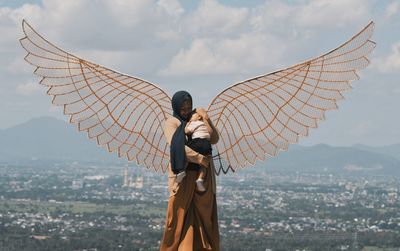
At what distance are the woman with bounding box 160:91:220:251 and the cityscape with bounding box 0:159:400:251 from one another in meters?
48.4

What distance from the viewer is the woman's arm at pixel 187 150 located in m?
11.2

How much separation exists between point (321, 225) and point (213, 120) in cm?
9550

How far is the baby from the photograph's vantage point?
11.3 m

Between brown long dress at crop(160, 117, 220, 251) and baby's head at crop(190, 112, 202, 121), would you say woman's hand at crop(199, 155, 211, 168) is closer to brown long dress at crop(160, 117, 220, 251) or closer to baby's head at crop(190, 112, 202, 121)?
brown long dress at crop(160, 117, 220, 251)

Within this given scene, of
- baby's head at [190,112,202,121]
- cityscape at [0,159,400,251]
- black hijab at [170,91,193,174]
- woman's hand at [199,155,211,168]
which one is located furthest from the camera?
cityscape at [0,159,400,251]

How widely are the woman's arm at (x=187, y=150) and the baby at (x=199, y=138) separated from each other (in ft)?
0.26

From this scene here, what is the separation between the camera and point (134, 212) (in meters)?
118

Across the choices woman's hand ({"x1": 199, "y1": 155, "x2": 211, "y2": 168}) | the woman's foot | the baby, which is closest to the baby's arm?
the baby

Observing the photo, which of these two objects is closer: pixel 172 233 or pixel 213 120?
pixel 172 233

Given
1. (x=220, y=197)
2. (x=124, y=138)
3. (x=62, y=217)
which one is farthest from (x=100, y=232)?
(x=124, y=138)

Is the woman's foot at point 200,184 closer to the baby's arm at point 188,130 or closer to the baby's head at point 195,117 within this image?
the baby's arm at point 188,130

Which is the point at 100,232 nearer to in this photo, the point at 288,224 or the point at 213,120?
the point at 288,224

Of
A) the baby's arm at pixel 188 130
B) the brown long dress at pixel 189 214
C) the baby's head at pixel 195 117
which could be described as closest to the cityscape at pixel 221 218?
the brown long dress at pixel 189 214

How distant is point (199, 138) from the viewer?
11328 mm
